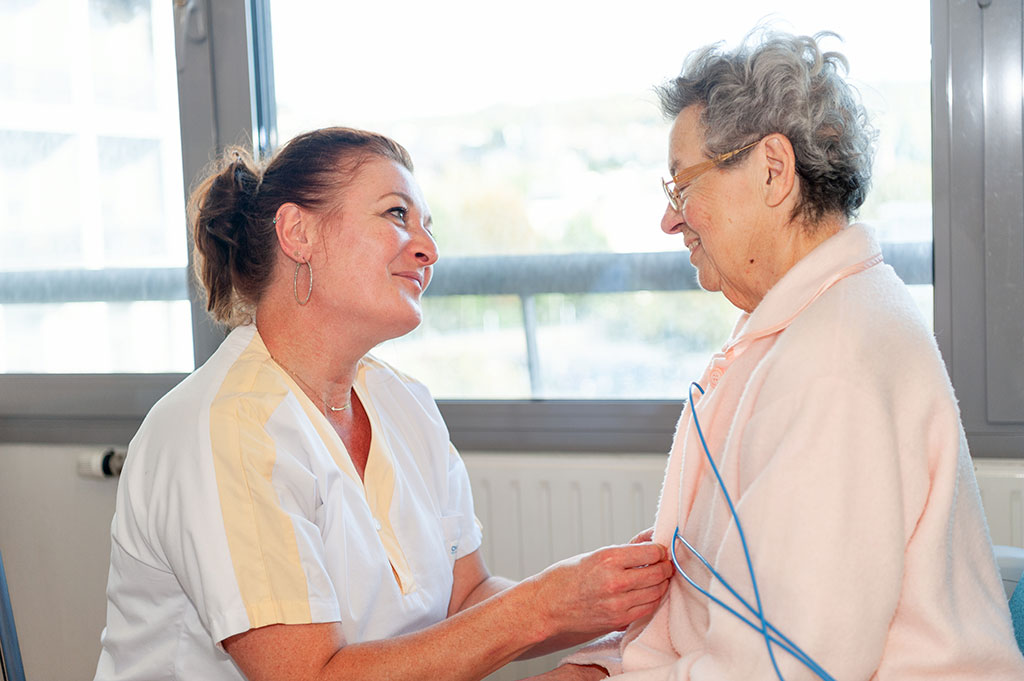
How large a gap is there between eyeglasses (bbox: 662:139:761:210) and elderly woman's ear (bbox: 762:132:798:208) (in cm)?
2

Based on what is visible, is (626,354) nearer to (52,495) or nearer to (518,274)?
(518,274)

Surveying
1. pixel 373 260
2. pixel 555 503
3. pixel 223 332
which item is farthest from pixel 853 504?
pixel 223 332

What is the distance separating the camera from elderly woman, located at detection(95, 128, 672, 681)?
3.93 feet

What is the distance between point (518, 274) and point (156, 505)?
3.76 feet

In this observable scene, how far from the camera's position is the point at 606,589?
1165 mm

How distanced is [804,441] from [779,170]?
377 millimetres

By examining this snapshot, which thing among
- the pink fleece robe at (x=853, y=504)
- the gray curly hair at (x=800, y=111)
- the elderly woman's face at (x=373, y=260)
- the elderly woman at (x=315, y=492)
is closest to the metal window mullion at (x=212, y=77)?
the elderly woman at (x=315, y=492)

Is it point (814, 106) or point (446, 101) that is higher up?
point (446, 101)

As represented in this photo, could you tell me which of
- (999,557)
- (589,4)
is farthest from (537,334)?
(999,557)

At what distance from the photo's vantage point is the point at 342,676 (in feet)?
3.91

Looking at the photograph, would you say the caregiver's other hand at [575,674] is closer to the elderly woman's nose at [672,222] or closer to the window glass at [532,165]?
the elderly woman's nose at [672,222]

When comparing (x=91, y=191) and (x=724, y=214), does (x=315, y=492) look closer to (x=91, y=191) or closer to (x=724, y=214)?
(x=724, y=214)

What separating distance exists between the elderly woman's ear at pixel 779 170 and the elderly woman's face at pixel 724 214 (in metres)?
0.02

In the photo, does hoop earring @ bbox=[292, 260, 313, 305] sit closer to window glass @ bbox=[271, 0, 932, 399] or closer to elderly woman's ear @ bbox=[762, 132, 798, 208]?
elderly woman's ear @ bbox=[762, 132, 798, 208]
